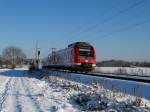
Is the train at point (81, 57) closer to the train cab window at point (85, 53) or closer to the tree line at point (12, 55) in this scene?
the train cab window at point (85, 53)

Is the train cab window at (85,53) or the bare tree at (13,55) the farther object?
the bare tree at (13,55)

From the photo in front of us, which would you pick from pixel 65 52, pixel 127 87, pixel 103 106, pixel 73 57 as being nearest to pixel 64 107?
pixel 103 106

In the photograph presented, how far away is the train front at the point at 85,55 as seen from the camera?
36.6 metres

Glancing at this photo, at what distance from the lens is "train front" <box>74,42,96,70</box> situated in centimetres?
3659

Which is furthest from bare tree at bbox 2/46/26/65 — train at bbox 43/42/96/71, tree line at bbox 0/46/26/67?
train at bbox 43/42/96/71

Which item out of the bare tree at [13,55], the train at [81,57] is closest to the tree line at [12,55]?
the bare tree at [13,55]

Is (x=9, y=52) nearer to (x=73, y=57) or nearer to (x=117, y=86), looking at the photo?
(x=73, y=57)

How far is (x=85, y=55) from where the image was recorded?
37562mm

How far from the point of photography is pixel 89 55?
124ft

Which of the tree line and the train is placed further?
the tree line

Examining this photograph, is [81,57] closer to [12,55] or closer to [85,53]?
[85,53]

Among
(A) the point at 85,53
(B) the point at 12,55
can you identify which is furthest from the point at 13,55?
(A) the point at 85,53

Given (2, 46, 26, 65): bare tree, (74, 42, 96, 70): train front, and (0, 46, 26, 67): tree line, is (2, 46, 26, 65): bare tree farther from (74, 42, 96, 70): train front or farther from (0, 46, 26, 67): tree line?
(74, 42, 96, 70): train front

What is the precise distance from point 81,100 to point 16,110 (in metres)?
2.67
